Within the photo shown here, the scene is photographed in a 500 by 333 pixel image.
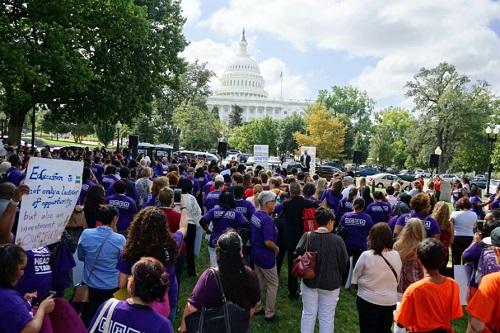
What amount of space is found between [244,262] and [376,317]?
2.21m

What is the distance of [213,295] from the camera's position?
321 centimetres

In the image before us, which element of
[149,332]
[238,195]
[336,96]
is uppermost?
[336,96]

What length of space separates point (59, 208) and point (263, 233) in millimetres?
2881

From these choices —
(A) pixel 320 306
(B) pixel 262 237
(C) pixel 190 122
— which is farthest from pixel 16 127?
(C) pixel 190 122

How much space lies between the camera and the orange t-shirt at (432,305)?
3.46m

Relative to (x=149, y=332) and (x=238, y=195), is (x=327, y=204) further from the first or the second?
(x=149, y=332)

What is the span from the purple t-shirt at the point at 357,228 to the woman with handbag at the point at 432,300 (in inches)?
134

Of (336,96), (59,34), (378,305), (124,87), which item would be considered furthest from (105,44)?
(336,96)

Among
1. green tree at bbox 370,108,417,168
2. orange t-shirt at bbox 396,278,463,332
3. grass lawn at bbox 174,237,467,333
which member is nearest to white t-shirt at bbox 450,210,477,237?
grass lawn at bbox 174,237,467,333

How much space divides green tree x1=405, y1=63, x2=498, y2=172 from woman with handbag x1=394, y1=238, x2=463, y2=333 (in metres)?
50.6

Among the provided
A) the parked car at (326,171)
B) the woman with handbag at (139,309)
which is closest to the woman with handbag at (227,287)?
the woman with handbag at (139,309)

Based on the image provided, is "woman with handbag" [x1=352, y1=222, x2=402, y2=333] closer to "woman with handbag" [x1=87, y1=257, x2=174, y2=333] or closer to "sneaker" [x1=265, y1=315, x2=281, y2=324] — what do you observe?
"sneaker" [x1=265, y1=315, x2=281, y2=324]

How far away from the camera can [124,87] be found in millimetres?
23453

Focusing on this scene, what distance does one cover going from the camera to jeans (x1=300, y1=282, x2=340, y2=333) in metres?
→ 5.16
